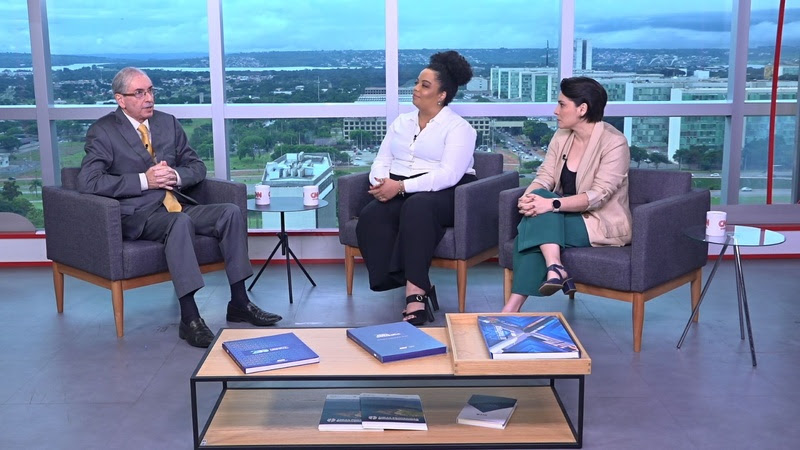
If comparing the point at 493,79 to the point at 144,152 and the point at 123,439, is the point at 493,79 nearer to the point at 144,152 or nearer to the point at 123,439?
the point at 144,152

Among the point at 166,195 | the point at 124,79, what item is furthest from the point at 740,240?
the point at 124,79

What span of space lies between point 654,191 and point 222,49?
2809 mm

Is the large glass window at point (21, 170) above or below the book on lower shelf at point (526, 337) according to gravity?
above

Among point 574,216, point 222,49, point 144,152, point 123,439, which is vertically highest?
point 222,49

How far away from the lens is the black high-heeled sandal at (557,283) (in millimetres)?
3916

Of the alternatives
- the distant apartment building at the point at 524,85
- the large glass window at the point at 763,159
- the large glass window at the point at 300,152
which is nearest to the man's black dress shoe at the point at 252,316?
the large glass window at the point at 300,152

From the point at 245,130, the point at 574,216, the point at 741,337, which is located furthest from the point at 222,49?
the point at 741,337

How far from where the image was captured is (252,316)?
439cm

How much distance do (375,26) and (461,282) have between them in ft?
6.62

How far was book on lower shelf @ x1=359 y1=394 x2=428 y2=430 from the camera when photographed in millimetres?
3041

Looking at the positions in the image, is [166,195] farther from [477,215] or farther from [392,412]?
[392,412]

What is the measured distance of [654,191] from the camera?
4516mm

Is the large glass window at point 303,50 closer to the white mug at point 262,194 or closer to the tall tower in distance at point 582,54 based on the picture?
the white mug at point 262,194

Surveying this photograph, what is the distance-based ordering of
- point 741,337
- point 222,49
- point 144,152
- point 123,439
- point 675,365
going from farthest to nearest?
point 222,49 < point 144,152 < point 741,337 < point 675,365 < point 123,439
